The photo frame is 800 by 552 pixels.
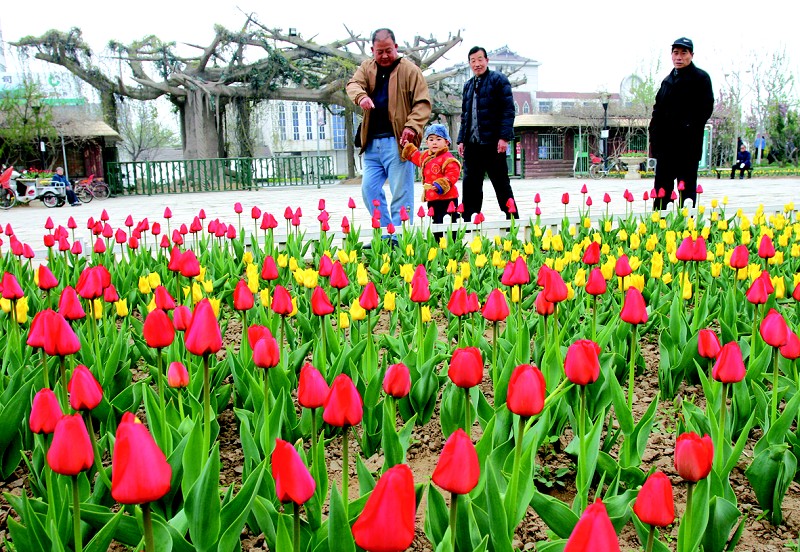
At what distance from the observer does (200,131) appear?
28578 millimetres

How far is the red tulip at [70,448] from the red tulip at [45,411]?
0.86 feet

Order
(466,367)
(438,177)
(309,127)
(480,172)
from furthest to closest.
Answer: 1. (309,127)
2. (480,172)
3. (438,177)
4. (466,367)

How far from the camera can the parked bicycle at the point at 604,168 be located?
33562 millimetres

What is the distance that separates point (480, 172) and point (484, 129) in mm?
405

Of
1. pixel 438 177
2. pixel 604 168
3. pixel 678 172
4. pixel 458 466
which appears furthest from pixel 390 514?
pixel 604 168

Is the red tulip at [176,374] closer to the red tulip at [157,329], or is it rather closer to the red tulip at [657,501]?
the red tulip at [157,329]

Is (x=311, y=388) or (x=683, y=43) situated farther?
(x=683, y=43)

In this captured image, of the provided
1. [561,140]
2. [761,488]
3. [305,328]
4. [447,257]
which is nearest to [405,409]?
[305,328]

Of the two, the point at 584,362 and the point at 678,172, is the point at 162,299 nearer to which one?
the point at 584,362

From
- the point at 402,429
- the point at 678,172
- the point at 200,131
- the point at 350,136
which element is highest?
the point at 200,131

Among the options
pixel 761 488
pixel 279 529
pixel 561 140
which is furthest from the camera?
pixel 561 140

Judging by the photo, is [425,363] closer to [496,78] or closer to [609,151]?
→ [496,78]

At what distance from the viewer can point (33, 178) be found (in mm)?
20547

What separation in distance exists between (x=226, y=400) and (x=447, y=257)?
2.92 m
